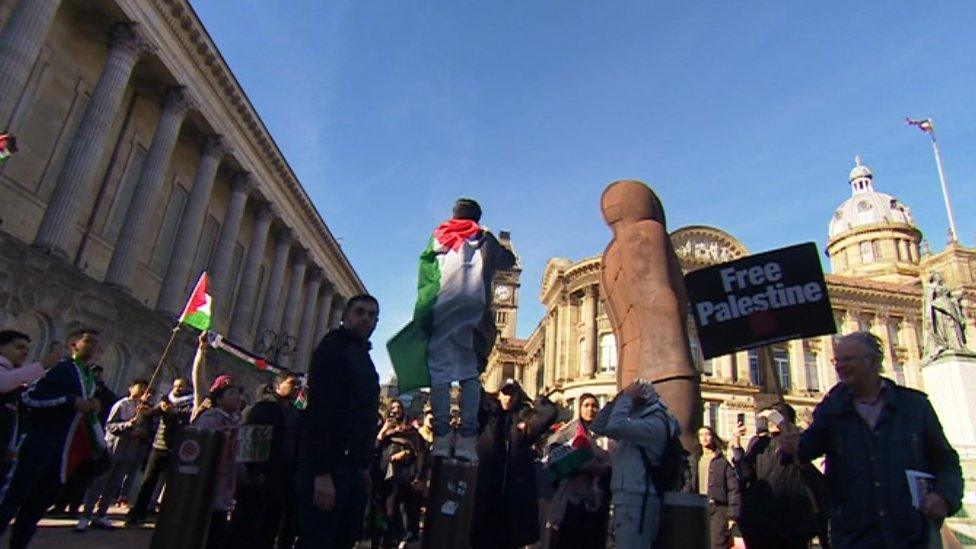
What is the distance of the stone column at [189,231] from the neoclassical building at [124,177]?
0.06 m

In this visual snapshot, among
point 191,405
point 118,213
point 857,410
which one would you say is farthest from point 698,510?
point 118,213

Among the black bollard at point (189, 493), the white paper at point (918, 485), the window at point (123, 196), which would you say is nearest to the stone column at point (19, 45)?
the window at point (123, 196)

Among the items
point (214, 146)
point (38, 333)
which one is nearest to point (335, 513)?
point (38, 333)

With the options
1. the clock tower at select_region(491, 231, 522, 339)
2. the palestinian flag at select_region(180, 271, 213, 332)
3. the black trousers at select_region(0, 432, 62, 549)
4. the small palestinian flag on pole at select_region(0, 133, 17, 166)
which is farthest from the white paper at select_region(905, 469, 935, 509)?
the clock tower at select_region(491, 231, 522, 339)

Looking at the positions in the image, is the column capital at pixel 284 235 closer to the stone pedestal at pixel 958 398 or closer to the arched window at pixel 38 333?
the arched window at pixel 38 333

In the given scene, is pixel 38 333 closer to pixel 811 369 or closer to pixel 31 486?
pixel 31 486

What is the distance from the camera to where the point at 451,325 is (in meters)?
4.46

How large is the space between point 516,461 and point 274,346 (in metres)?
33.0

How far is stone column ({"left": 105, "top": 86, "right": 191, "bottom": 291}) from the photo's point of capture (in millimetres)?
19797

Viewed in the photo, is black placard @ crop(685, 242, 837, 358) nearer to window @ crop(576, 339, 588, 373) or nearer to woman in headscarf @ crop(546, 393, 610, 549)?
woman in headscarf @ crop(546, 393, 610, 549)

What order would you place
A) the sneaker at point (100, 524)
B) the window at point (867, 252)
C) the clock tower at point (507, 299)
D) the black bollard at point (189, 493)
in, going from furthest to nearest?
the clock tower at point (507, 299), the window at point (867, 252), the sneaker at point (100, 524), the black bollard at point (189, 493)

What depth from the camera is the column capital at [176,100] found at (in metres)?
23.0

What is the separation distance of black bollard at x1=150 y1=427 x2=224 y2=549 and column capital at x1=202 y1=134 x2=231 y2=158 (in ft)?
88.1

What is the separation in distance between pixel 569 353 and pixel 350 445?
44804mm
